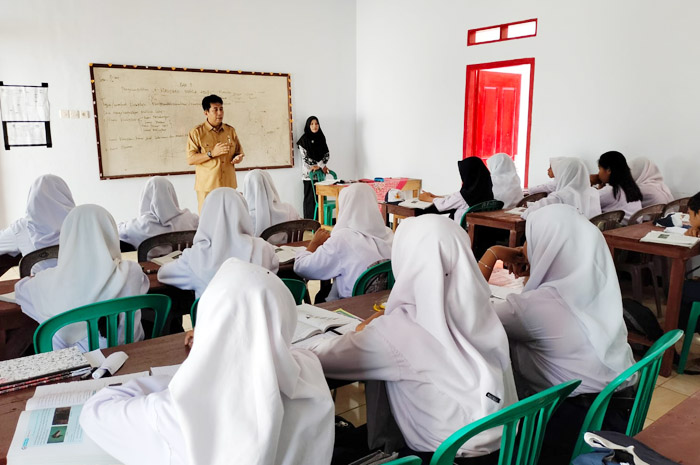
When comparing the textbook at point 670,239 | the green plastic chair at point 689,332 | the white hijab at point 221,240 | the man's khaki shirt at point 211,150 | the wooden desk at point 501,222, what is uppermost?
the man's khaki shirt at point 211,150

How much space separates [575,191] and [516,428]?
403cm

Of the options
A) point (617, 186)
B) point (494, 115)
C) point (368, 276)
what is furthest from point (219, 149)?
point (617, 186)

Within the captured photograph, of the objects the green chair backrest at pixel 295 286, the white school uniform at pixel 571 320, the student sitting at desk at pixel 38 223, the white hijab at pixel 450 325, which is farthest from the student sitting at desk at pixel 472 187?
the white hijab at pixel 450 325

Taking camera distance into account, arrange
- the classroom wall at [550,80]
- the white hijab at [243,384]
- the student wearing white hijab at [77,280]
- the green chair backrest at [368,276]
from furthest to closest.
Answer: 1. the classroom wall at [550,80]
2. the green chair backrest at [368,276]
3. the student wearing white hijab at [77,280]
4. the white hijab at [243,384]

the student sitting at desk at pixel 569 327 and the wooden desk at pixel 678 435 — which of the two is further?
the student sitting at desk at pixel 569 327

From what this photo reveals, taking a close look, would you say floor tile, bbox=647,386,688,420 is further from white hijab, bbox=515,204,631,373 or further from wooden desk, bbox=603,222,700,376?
white hijab, bbox=515,204,631,373

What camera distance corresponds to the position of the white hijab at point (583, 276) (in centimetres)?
181

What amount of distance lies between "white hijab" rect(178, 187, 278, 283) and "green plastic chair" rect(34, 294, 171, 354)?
1.64 ft

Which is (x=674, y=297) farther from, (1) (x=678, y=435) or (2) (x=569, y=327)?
(1) (x=678, y=435)

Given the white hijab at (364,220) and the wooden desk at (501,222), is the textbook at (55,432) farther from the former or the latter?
the wooden desk at (501,222)

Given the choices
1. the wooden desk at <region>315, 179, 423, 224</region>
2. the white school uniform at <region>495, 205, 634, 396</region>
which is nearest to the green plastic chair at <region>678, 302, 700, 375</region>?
the white school uniform at <region>495, 205, 634, 396</region>

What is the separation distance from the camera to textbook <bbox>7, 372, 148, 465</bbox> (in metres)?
1.23

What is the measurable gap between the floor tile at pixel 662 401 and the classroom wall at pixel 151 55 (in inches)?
225

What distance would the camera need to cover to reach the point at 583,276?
6.21ft
